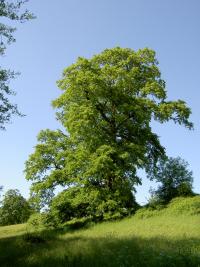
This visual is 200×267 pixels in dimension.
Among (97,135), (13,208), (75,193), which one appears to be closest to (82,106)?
(97,135)

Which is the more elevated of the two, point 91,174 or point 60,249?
point 91,174

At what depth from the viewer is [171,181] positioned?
3584 cm

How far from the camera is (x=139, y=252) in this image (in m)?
15.0

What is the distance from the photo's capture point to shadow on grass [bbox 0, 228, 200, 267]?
1312 cm

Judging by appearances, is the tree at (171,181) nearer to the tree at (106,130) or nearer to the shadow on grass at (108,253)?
the tree at (106,130)

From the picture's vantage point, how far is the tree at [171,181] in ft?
Answer: 116

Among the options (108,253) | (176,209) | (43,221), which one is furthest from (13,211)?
(108,253)

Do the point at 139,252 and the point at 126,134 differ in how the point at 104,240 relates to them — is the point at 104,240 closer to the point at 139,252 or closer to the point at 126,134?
the point at 139,252

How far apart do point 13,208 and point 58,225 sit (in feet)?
195

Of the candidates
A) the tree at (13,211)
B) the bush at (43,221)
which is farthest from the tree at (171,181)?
the tree at (13,211)

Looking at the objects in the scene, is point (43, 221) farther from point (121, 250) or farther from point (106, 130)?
point (121, 250)

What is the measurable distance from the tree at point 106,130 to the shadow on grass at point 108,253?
11339mm

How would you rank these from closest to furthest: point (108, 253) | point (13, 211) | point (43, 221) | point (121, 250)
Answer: point (108, 253) → point (121, 250) → point (43, 221) → point (13, 211)

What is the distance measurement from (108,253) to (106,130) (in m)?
19.8
